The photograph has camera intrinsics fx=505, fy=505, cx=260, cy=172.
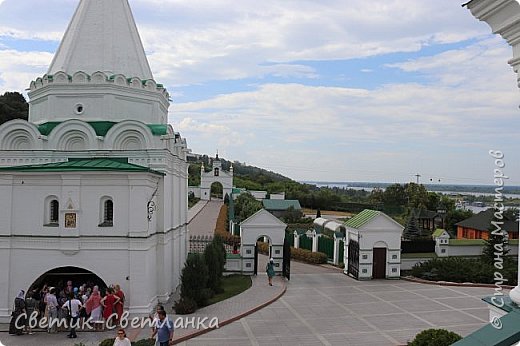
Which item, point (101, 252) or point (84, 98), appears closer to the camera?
point (101, 252)

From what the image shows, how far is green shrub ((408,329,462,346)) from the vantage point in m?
9.88

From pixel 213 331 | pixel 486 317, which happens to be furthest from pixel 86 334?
pixel 486 317

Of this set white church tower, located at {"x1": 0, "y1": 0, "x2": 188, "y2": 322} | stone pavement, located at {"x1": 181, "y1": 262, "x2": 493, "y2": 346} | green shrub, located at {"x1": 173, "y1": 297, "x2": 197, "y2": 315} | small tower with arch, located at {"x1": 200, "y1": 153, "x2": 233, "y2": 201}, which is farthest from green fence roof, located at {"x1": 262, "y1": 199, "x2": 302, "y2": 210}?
green shrub, located at {"x1": 173, "y1": 297, "x2": 197, "y2": 315}

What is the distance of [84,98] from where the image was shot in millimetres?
17812

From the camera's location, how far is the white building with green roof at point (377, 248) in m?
22.5

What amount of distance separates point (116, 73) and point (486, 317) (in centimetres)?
1496

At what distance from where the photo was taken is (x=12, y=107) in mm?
43719

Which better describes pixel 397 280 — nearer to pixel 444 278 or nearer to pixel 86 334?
pixel 444 278

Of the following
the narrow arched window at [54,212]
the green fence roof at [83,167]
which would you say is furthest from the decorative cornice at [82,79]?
the narrow arched window at [54,212]

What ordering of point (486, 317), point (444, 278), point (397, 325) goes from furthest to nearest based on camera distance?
1. point (444, 278)
2. point (486, 317)
3. point (397, 325)

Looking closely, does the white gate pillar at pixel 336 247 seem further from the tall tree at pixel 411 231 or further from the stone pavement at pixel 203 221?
the stone pavement at pixel 203 221

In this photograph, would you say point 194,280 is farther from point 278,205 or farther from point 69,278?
point 278,205

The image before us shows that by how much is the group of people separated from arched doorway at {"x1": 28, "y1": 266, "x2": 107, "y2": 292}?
99 centimetres

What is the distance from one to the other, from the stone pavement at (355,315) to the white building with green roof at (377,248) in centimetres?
76
